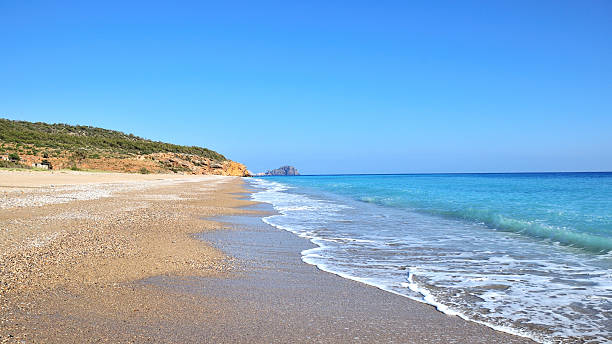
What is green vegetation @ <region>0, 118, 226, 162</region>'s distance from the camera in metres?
44.6

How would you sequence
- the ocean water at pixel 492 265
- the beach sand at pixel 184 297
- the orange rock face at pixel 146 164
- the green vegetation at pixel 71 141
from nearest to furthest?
the beach sand at pixel 184 297 < the ocean water at pixel 492 265 < the orange rock face at pixel 146 164 < the green vegetation at pixel 71 141

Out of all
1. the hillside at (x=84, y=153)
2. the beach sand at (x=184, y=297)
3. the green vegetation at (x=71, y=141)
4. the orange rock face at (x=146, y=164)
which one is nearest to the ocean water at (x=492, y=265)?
the beach sand at (x=184, y=297)

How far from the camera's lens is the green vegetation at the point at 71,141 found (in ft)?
146

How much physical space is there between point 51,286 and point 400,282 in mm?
3759

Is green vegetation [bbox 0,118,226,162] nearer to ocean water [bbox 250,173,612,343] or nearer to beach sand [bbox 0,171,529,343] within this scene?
beach sand [bbox 0,171,529,343]

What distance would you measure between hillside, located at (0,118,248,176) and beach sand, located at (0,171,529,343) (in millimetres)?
29250

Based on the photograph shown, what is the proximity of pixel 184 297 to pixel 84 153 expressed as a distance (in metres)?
48.3

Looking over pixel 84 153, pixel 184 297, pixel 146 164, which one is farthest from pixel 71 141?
pixel 184 297

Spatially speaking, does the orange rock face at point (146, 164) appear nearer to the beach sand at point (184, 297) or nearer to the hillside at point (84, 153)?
the hillside at point (84, 153)

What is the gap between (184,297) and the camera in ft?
13.0

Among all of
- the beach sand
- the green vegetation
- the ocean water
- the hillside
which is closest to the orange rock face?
the hillside

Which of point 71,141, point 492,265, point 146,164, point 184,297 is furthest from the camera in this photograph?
point 71,141

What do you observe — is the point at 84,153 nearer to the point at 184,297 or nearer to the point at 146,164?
the point at 146,164

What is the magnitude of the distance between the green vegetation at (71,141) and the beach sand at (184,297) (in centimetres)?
4220
